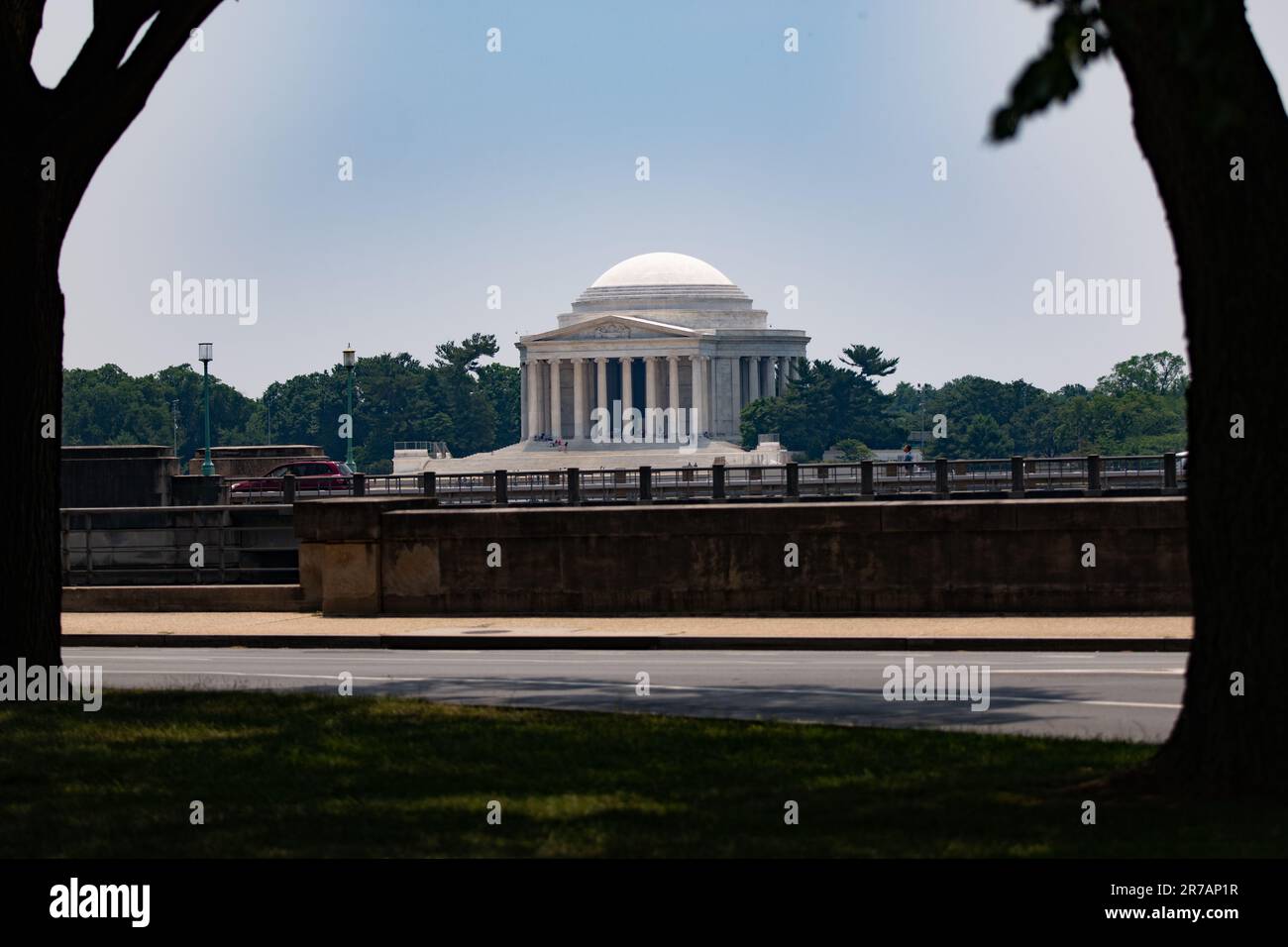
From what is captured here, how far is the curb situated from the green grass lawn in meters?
8.59

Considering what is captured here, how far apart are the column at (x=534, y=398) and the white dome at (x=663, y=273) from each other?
12.1 m

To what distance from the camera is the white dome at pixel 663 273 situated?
618ft

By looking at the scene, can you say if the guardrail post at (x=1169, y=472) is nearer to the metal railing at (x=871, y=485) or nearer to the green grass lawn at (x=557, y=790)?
the metal railing at (x=871, y=485)

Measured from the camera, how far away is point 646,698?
17266mm

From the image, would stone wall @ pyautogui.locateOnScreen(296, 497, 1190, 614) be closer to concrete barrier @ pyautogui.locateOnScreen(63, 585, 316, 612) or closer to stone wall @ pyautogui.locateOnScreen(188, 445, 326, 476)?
concrete barrier @ pyautogui.locateOnScreen(63, 585, 316, 612)

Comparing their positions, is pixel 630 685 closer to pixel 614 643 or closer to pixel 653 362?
pixel 614 643

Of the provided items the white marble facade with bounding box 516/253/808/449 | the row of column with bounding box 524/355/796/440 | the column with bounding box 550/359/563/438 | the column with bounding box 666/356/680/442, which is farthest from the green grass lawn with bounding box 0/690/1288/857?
the column with bounding box 550/359/563/438

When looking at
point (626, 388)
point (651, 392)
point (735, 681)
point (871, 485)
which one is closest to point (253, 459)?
point (871, 485)

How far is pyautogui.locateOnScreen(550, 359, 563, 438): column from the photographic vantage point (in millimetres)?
183250

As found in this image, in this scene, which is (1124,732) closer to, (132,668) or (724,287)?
(132,668)

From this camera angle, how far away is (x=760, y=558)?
86.0ft

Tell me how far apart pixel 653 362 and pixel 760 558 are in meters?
155
